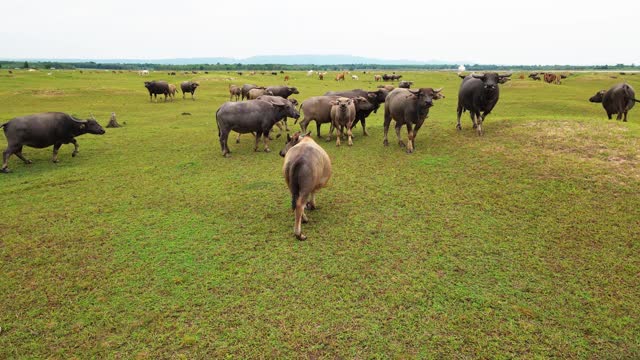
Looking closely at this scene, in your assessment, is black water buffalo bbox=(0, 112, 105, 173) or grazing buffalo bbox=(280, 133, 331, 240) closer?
grazing buffalo bbox=(280, 133, 331, 240)

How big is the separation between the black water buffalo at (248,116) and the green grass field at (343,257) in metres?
1.64

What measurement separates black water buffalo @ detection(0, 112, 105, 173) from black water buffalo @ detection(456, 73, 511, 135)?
14149 millimetres

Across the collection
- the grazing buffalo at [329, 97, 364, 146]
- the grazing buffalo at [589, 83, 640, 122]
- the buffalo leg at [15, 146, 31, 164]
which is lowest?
the buffalo leg at [15, 146, 31, 164]

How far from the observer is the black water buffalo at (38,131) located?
35.3ft

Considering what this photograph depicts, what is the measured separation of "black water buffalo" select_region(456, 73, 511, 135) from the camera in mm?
12570

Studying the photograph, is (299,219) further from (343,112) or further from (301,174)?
(343,112)

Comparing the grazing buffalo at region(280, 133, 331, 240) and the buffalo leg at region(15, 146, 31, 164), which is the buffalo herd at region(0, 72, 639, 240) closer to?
the buffalo leg at region(15, 146, 31, 164)

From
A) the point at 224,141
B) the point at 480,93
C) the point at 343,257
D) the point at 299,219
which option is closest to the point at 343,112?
the point at 224,141

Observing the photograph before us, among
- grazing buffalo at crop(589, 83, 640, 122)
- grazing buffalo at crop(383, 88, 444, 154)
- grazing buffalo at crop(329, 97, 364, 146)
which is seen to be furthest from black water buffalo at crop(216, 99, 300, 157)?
grazing buffalo at crop(589, 83, 640, 122)

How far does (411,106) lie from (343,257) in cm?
745

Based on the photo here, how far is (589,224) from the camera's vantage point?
6797 mm

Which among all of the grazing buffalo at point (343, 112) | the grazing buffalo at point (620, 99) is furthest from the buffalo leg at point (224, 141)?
the grazing buffalo at point (620, 99)

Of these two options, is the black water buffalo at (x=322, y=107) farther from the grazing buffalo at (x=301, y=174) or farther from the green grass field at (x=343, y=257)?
the grazing buffalo at (x=301, y=174)

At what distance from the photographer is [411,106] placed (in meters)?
11.9
